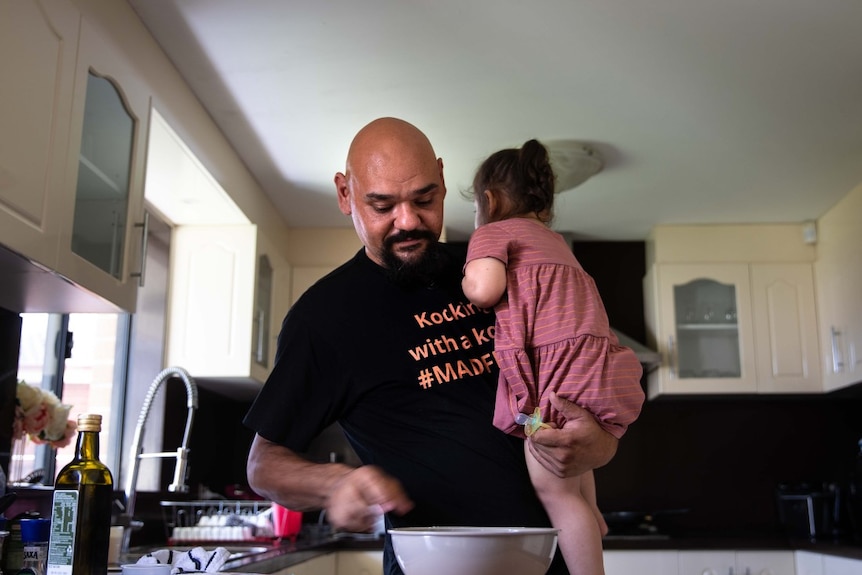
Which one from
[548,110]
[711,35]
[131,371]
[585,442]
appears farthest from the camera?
[131,371]

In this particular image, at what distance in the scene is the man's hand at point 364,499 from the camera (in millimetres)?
918

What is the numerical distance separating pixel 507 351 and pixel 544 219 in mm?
575

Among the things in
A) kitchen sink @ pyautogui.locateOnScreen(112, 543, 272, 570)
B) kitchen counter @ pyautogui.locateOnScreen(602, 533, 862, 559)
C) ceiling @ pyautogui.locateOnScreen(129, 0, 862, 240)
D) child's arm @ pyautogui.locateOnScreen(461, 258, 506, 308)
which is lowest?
kitchen counter @ pyautogui.locateOnScreen(602, 533, 862, 559)

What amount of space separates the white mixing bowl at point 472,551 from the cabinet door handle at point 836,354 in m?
3.96

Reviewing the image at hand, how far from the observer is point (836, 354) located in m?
4.46

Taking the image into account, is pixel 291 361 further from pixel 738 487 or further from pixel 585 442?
pixel 738 487

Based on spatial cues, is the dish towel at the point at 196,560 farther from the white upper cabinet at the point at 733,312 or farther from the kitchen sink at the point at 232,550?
the white upper cabinet at the point at 733,312

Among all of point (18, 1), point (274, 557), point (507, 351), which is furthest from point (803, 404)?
point (18, 1)

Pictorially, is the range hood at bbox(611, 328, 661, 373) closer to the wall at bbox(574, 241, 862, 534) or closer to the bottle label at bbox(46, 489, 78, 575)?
the wall at bbox(574, 241, 862, 534)

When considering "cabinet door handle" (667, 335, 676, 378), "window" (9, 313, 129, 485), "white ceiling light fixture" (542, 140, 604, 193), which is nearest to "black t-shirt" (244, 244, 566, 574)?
"window" (9, 313, 129, 485)

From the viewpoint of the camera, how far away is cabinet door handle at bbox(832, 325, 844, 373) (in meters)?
4.42

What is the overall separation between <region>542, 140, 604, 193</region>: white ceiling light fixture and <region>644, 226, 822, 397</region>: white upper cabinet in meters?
1.06

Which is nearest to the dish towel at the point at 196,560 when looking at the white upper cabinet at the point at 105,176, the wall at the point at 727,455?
the white upper cabinet at the point at 105,176

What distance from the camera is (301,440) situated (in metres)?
1.35
